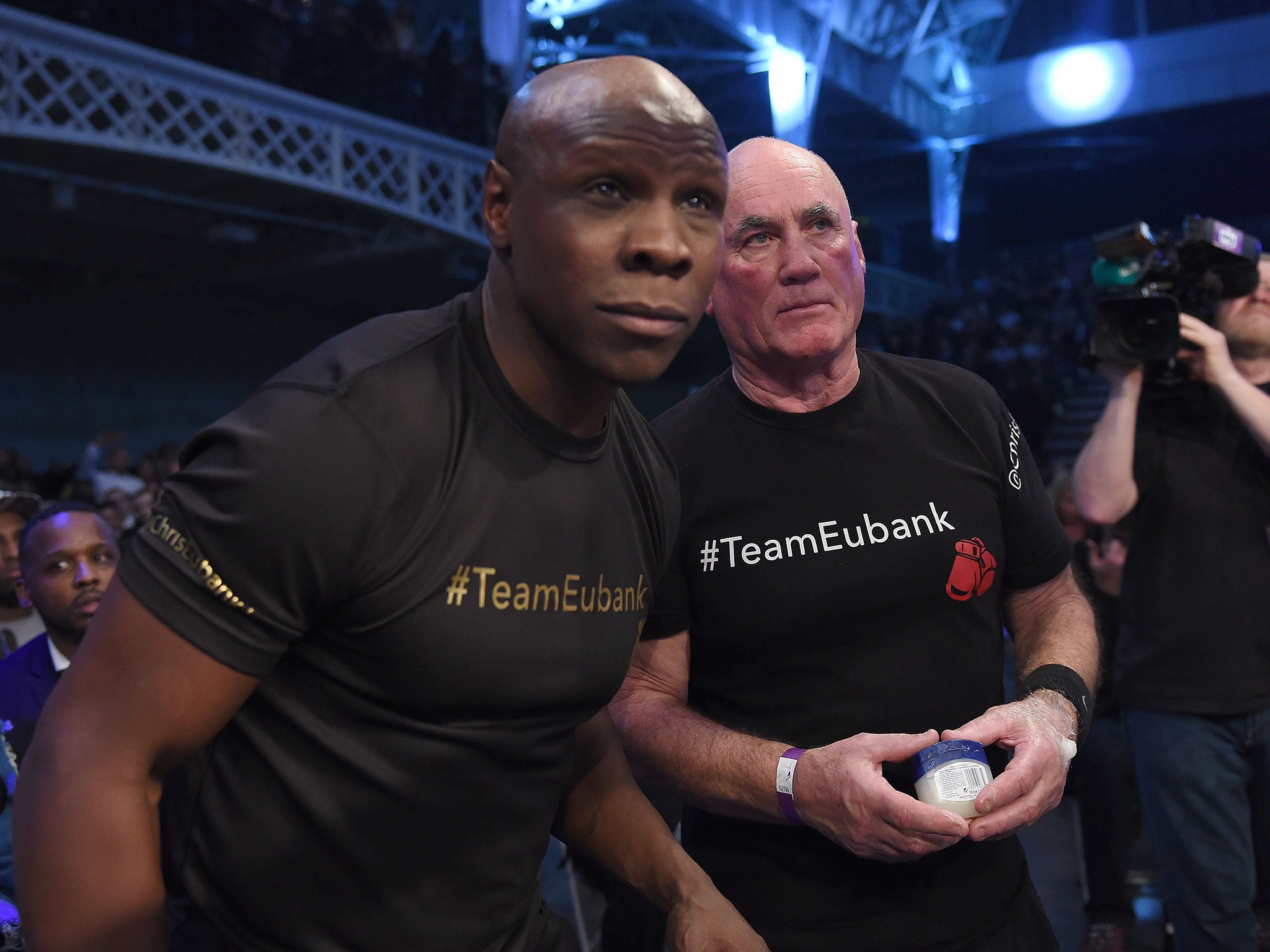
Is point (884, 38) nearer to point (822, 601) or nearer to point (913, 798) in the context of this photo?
point (822, 601)

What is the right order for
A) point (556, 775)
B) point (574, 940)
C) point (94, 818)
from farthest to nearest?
point (574, 940), point (556, 775), point (94, 818)

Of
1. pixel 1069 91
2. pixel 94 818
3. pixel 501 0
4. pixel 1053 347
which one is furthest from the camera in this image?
pixel 1069 91

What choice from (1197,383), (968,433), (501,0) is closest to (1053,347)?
(501,0)

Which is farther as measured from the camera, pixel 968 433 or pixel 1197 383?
pixel 1197 383

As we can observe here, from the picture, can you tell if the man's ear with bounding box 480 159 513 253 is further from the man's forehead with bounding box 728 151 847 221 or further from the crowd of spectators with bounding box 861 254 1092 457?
the crowd of spectators with bounding box 861 254 1092 457

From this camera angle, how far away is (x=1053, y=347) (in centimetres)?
1554

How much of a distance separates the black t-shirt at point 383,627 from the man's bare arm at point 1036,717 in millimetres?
602

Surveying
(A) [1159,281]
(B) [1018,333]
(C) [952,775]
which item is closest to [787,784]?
(C) [952,775]

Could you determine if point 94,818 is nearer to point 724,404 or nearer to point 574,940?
point 574,940

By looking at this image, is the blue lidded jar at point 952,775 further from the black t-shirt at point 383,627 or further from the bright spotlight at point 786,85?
the bright spotlight at point 786,85

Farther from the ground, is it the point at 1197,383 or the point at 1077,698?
the point at 1197,383

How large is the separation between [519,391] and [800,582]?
0.73 metres

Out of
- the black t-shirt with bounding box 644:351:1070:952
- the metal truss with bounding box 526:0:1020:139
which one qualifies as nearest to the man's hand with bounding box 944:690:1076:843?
the black t-shirt with bounding box 644:351:1070:952

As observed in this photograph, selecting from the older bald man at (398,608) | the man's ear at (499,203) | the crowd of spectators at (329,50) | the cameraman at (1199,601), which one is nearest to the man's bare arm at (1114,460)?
the cameraman at (1199,601)
